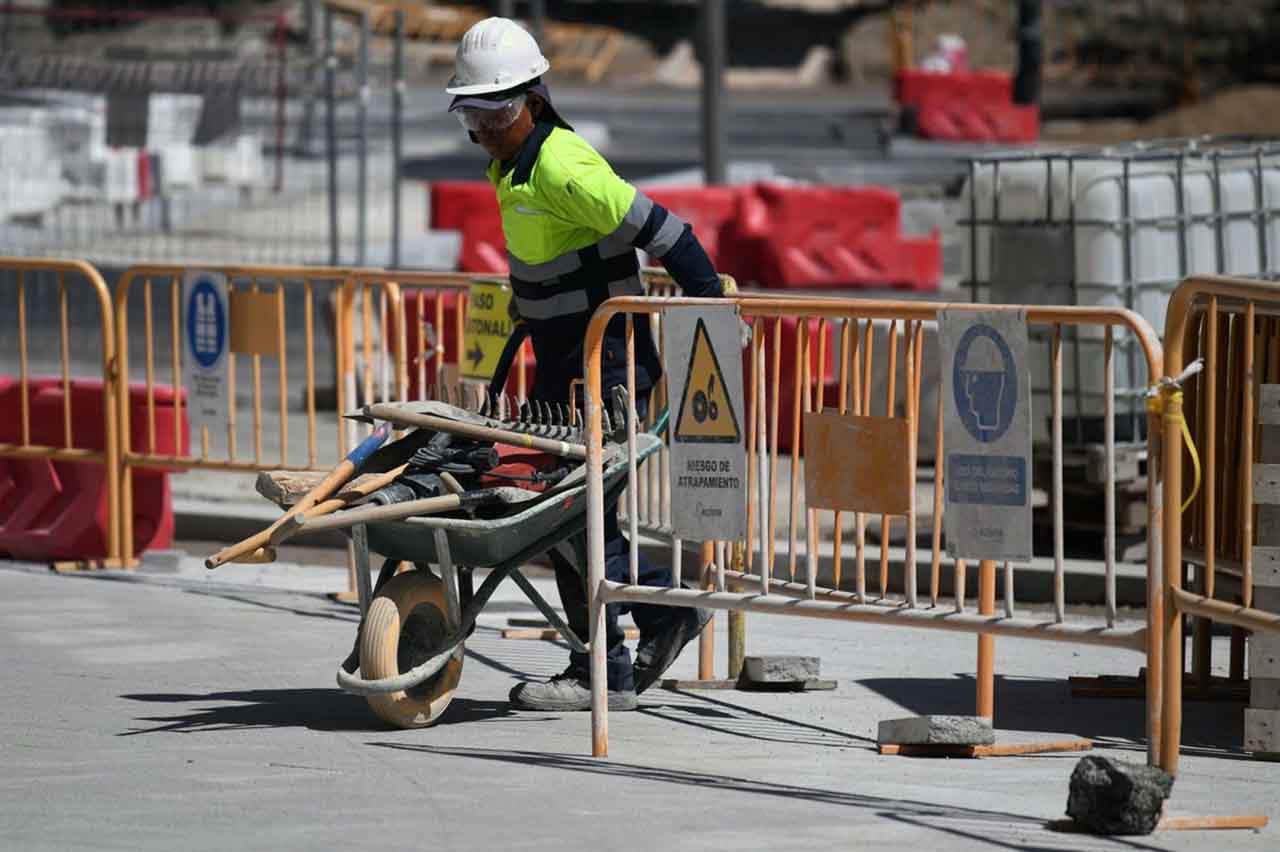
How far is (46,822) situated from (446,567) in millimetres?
1442

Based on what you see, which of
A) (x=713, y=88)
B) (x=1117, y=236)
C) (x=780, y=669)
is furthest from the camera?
(x=713, y=88)

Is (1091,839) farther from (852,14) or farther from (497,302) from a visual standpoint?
(852,14)

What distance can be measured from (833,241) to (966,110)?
18.2 m

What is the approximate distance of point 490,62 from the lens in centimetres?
707

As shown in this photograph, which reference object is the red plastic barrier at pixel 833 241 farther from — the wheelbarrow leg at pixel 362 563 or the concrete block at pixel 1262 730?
the concrete block at pixel 1262 730

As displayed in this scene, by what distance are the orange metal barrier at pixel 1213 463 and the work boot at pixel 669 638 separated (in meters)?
1.47

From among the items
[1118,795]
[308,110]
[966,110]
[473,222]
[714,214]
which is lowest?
[1118,795]

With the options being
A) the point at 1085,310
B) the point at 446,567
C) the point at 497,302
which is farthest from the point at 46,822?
the point at 497,302

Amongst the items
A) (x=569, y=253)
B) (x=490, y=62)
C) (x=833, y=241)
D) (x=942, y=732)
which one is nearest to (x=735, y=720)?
(x=942, y=732)

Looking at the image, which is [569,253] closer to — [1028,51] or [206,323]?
[206,323]

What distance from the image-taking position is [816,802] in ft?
19.8

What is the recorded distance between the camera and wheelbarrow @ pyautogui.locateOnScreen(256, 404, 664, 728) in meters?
6.74

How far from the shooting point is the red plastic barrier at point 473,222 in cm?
2106

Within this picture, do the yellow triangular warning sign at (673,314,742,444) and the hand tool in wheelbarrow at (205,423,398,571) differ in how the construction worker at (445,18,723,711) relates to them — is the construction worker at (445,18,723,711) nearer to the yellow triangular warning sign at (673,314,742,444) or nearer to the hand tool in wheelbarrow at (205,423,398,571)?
the yellow triangular warning sign at (673,314,742,444)
